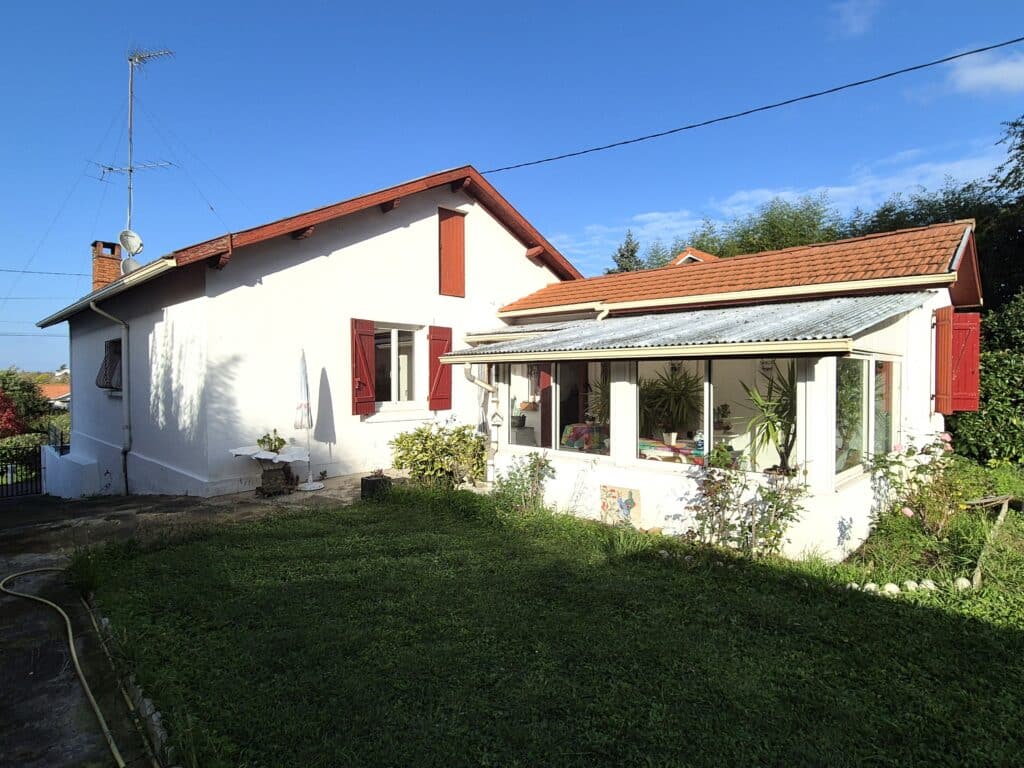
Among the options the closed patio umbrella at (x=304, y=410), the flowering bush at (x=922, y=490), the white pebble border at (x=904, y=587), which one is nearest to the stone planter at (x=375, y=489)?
the closed patio umbrella at (x=304, y=410)

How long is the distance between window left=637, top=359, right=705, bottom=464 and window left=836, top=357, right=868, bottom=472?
5.14 ft

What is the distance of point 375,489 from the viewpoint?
30.3ft

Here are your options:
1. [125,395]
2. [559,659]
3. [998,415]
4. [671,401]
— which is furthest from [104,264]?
[998,415]

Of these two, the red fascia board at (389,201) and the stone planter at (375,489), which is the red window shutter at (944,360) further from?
the red fascia board at (389,201)

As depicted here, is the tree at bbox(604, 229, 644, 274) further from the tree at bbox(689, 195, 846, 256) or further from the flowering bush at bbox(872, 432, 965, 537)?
the flowering bush at bbox(872, 432, 965, 537)

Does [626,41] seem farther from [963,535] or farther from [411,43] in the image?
[963,535]

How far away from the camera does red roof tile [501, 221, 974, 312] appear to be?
881 centimetres

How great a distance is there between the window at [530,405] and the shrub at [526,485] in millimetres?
401

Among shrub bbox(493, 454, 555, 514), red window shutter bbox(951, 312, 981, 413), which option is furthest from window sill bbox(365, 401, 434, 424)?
red window shutter bbox(951, 312, 981, 413)

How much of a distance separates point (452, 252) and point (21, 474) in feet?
53.8

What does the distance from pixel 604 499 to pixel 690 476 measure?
1358 mm

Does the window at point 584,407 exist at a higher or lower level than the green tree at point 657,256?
lower

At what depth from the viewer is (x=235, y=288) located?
9.98 meters

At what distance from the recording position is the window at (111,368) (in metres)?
13.1
